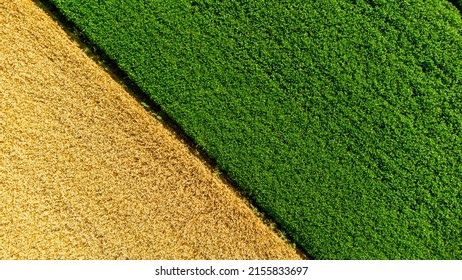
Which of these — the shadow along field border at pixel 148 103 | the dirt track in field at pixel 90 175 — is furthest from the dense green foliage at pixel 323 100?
the dirt track in field at pixel 90 175

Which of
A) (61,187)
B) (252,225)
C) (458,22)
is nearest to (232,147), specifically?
(252,225)

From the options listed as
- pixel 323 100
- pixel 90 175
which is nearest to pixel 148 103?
pixel 90 175

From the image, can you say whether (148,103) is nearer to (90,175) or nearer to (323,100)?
(90,175)

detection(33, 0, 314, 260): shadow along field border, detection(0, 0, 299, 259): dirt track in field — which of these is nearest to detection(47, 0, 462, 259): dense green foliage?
detection(33, 0, 314, 260): shadow along field border

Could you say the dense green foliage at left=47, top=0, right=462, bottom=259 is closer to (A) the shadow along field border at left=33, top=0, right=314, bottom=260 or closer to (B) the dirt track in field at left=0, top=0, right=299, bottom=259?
(A) the shadow along field border at left=33, top=0, right=314, bottom=260

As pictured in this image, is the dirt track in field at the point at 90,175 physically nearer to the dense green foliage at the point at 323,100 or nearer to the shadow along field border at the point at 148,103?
the shadow along field border at the point at 148,103
